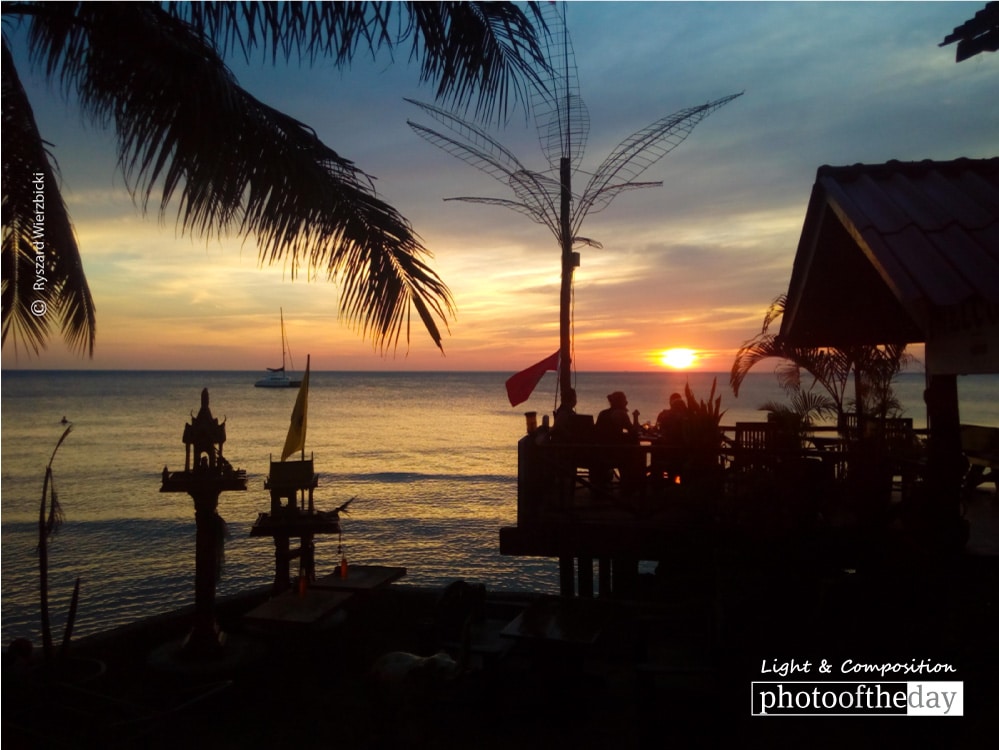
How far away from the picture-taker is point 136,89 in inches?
191

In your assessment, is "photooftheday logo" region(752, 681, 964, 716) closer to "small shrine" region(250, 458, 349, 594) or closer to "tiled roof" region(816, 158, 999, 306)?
"tiled roof" region(816, 158, 999, 306)

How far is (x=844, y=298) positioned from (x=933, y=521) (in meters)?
2.59

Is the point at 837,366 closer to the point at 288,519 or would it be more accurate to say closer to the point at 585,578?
the point at 585,578

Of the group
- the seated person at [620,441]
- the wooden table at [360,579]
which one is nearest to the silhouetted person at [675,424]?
the seated person at [620,441]

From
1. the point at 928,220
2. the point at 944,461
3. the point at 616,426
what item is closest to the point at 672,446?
the point at 616,426

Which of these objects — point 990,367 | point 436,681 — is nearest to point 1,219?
point 436,681

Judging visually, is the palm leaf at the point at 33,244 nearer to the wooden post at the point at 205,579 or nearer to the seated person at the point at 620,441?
the wooden post at the point at 205,579

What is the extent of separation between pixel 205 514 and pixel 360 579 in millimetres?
2492

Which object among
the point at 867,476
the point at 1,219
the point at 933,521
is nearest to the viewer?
the point at 1,219

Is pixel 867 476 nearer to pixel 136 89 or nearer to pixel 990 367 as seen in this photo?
pixel 990 367

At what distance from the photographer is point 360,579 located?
1083cm

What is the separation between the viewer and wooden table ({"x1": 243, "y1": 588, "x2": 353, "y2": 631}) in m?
8.95

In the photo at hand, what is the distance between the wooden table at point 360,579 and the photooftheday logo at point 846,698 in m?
5.59

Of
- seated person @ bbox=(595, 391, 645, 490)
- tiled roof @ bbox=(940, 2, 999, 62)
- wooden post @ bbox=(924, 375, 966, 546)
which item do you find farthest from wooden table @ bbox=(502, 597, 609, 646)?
tiled roof @ bbox=(940, 2, 999, 62)
